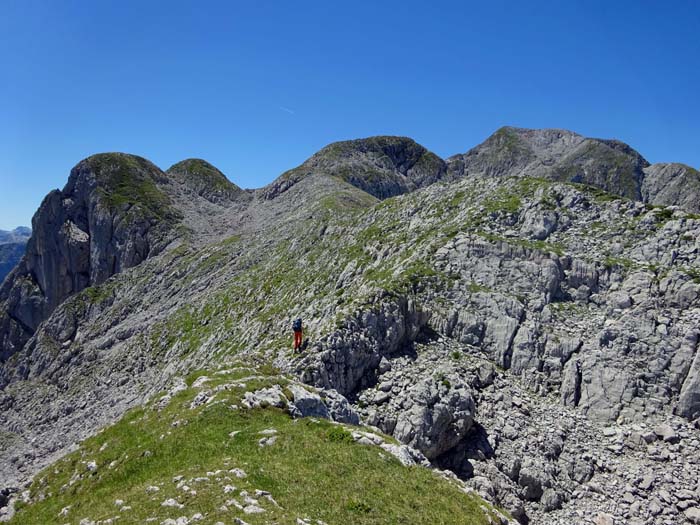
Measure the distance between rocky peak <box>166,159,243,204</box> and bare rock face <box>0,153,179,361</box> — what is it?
15.8 metres

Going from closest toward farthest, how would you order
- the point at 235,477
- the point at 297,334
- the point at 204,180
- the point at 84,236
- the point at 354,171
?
the point at 235,477, the point at 297,334, the point at 84,236, the point at 354,171, the point at 204,180

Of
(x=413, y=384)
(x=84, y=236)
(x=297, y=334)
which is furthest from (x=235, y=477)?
(x=84, y=236)

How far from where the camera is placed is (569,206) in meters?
44.7

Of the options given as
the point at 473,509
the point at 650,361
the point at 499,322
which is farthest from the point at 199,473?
the point at 650,361

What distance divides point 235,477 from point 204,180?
543 ft

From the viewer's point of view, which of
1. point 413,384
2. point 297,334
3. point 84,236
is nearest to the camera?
point 413,384

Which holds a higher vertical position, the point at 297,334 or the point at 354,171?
the point at 354,171

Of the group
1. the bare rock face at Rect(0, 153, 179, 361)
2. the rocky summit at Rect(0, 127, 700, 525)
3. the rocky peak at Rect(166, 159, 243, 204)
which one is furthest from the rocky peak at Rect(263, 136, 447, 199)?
the rocky summit at Rect(0, 127, 700, 525)

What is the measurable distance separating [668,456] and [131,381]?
61857 millimetres

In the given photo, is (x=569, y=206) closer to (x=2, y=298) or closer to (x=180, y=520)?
(x=180, y=520)

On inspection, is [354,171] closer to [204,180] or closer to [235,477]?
[204,180]

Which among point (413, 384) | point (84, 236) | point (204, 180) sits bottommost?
point (413, 384)

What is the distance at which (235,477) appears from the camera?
1595cm

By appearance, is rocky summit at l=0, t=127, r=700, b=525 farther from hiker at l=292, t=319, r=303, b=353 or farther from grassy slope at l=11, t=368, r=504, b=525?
hiker at l=292, t=319, r=303, b=353
